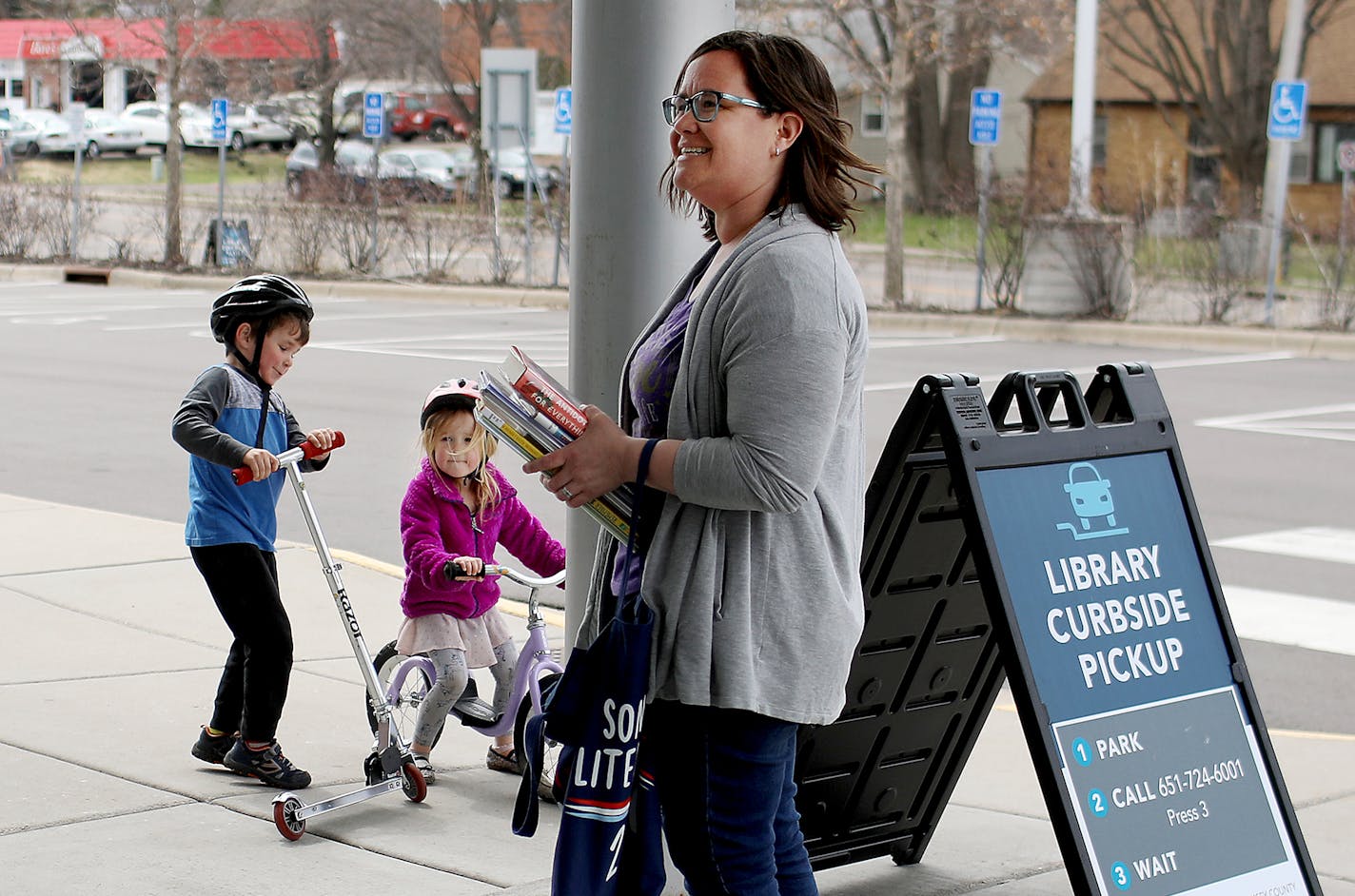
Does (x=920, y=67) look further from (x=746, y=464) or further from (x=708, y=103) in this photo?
(x=746, y=464)

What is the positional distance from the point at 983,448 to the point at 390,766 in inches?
86.6

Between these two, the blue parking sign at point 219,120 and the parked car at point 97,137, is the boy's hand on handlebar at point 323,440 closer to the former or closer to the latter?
the blue parking sign at point 219,120

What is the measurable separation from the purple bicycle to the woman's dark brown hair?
2269mm

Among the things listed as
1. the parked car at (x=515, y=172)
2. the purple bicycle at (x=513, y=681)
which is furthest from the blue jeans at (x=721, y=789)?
the parked car at (x=515, y=172)

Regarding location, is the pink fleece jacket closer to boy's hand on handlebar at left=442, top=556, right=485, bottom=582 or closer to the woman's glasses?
boy's hand on handlebar at left=442, top=556, right=485, bottom=582

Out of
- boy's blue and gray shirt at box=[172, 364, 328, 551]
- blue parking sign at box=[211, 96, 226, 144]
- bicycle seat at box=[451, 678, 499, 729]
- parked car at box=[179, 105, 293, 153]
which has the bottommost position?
bicycle seat at box=[451, 678, 499, 729]

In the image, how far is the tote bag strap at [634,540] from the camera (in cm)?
306

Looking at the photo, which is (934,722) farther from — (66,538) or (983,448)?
(66,538)

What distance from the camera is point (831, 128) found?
3.18 meters

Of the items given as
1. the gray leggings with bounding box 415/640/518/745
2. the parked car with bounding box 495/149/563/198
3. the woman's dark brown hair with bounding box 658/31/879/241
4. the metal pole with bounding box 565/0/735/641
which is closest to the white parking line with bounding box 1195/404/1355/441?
the gray leggings with bounding box 415/640/518/745

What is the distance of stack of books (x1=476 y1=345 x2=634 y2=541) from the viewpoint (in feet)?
10.1

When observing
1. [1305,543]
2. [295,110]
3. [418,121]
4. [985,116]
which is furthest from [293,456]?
[418,121]

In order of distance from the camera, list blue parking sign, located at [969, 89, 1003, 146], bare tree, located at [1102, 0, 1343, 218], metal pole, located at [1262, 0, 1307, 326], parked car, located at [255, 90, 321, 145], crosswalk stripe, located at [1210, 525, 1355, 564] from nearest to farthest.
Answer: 1. crosswalk stripe, located at [1210, 525, 1355, 564]
2. metal pole, located at [1262, 0, 1307, 326]
3. blue parking sign, located at [969, 89, 1003, 146]
4. bare tree, located at [1102, 0, 1343, 218]
5. parked car, located at [255, 90, 321, 145]

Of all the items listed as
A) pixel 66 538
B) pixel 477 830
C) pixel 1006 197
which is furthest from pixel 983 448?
pixel 1006 197
